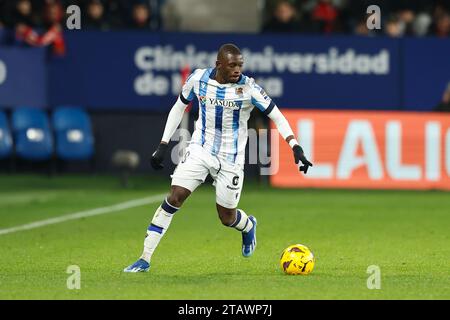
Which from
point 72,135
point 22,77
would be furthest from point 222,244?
point 22,77

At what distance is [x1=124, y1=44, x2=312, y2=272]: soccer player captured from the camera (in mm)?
11648

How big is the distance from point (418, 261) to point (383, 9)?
1291cm

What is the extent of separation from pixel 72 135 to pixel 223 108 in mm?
12018

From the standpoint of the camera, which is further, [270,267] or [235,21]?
[235,21]

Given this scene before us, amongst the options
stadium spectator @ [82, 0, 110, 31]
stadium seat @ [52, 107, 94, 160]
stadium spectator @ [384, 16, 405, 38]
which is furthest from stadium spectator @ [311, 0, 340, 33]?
stadium seat @ [52, 107, 94, 160]

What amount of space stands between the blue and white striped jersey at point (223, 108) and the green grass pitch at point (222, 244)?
118 cm

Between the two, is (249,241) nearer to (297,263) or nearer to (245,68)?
(297,263)

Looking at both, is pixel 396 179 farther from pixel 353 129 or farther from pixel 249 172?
pixel 249 172

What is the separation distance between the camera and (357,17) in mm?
24547

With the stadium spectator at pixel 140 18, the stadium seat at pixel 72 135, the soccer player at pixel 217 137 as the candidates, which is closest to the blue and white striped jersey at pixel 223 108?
the soccer player at pixel 217 137

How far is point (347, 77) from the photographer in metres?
23.6

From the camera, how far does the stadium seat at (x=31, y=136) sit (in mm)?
23422
